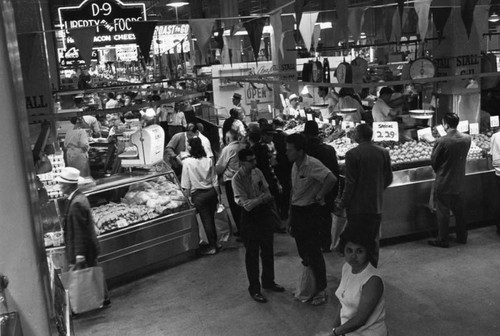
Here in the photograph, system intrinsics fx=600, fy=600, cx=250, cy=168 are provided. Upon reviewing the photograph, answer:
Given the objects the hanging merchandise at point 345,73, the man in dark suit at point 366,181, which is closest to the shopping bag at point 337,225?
the man in dark suit at point 366,181

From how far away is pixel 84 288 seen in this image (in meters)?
6.56

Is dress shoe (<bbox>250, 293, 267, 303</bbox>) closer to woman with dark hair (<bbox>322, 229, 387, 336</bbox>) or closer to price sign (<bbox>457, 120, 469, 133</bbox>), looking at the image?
woman with dark hair (<bbox>322, 229, 387, 336</bbox>)

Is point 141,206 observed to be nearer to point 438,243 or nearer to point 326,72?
point 438,243

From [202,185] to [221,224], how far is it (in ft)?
2.65

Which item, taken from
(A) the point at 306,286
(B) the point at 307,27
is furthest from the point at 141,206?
(B) the point at 307,27

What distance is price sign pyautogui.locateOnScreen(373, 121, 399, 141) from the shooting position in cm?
948

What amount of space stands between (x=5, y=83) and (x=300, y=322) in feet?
15.7

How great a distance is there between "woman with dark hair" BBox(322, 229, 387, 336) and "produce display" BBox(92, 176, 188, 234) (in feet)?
14.6

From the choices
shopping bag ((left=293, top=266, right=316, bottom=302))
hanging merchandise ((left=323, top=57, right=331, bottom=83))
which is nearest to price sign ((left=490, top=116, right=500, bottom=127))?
hanging merchandise ((left=323, top=57, right=331, bottom=83))

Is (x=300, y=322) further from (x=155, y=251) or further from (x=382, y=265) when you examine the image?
(x=155, y=251)

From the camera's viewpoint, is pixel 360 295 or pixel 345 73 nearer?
pixel 360 295

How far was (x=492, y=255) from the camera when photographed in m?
7.88

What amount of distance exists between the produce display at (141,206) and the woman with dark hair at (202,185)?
0.20 meters

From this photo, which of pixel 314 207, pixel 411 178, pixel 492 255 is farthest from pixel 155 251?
pixel 492 255
